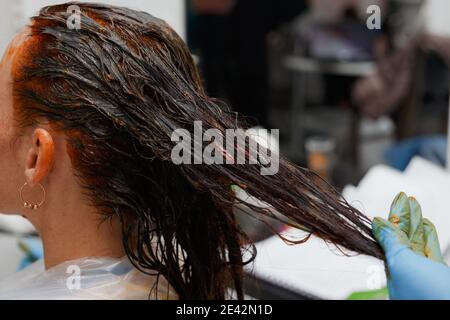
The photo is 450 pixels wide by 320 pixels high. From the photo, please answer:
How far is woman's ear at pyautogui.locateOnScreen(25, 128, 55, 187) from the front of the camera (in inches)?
34.7

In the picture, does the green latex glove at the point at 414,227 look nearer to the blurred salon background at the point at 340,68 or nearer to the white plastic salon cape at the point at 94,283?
the white plastic salon cape at the point at 94,283

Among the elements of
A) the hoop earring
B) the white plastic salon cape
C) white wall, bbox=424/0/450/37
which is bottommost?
the white plastic salon cape

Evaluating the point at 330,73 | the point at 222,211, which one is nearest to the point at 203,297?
the point at 222,211

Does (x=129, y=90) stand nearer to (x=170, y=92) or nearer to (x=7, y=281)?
(x=170, y=92)

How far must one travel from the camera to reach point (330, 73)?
13.6 feet

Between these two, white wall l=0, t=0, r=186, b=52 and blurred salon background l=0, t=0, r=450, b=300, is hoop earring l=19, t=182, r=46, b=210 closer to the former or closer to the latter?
white wall l=0, t=0, r=186, b=52

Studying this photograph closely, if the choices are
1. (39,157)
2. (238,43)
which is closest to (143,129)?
(39,157)

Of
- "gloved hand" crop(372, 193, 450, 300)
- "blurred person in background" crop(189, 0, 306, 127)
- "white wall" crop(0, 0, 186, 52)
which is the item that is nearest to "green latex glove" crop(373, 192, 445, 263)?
"gloved hand" crop(372, 193, 450, 300)

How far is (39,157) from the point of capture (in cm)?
89

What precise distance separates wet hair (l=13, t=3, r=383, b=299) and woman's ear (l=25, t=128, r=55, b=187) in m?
0.02

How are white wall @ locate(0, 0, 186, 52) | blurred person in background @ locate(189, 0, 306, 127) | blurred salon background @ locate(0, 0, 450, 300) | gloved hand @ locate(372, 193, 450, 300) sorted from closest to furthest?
1. gloved hand @ locate(372, 193, 450, 300)
2. white wall @ locate(0, 0, 186, 52)
3. blurred salon background @ locate(0, 0, 450, 300)
4. blurred person in background @ locate(189, 0, 306, 127)

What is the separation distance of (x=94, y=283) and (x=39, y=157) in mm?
204

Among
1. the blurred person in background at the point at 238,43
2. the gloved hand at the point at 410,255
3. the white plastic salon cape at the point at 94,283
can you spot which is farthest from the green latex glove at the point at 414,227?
the blurred person in background at the point at 238,43

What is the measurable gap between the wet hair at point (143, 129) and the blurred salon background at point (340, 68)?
4.23 ft
